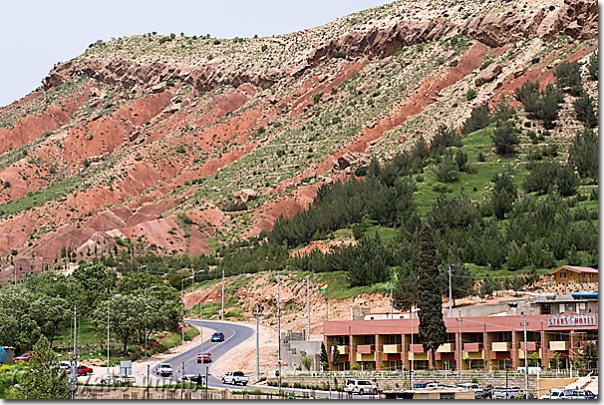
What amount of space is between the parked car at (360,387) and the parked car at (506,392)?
641cm

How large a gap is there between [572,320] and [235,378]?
21935 millimetres

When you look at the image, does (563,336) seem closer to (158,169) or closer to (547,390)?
(547,390)

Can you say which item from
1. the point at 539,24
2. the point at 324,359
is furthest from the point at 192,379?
the point at 539,24

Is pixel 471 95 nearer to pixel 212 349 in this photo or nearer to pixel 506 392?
pixel 212 349

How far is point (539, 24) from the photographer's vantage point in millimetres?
153250

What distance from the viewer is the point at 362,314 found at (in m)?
87.4

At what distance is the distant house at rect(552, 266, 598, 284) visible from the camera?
295 ft

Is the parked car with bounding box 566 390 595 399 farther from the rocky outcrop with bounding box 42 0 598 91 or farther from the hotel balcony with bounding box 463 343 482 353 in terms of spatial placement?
the rocky outcrop with bounding box 42 0 598 91

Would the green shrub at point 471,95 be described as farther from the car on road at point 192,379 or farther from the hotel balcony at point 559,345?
the car on road at point 192,379

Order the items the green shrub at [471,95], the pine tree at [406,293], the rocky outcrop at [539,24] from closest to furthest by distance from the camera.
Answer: the pine tree at [406,293] → the green shrub at [471,95] → the rocky outcrop at [539,24]

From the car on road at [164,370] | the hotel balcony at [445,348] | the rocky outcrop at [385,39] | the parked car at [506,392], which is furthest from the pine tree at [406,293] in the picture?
the rocky outcrop at [385,39]

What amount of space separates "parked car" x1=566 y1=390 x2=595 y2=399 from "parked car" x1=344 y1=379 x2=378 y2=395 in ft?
37.5

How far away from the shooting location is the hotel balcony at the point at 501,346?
246 ft

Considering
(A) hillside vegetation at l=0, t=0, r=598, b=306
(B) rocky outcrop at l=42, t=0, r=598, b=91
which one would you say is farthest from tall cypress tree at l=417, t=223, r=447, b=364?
(B) rocky outcrop at l=42, t=0, r=598, b=91
